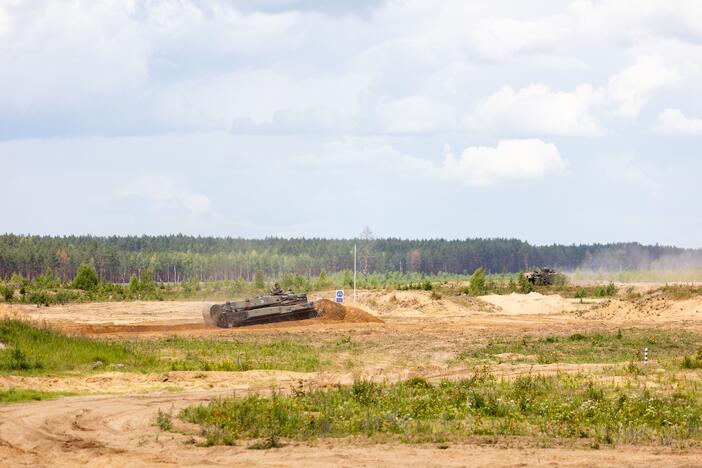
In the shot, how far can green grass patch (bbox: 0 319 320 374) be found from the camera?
3309cm

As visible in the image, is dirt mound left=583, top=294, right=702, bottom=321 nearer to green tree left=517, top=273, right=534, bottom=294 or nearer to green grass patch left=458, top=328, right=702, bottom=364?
green grass patch left=458, top=328, right=702, bottom=364

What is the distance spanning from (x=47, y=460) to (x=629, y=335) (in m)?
34.1

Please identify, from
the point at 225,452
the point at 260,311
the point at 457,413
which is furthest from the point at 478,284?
the point at 225,452

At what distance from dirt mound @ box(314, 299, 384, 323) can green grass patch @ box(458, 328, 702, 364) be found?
16.4m

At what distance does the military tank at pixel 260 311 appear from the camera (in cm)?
5659

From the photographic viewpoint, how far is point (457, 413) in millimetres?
22781

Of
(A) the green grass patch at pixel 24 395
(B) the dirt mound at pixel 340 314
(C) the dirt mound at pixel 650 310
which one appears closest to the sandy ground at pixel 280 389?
(C) the dirt mound at pixel 650 310

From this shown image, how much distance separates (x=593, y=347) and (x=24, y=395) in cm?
2362

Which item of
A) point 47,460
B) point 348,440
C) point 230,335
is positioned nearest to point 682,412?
point 348,440

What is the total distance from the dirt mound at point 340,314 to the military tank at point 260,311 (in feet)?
3.22

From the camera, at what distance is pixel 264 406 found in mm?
23266

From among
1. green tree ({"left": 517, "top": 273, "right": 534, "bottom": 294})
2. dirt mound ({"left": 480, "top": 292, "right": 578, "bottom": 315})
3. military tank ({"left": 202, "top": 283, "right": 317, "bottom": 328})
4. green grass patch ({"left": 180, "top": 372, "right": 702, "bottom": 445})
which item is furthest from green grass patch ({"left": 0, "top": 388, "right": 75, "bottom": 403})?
green tree ({"left": 517, "top": 273, "right": 534, "bottom": 294})

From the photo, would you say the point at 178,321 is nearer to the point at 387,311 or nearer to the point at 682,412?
the point at 387,311

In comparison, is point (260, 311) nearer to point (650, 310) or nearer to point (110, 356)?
point (110, 356)
